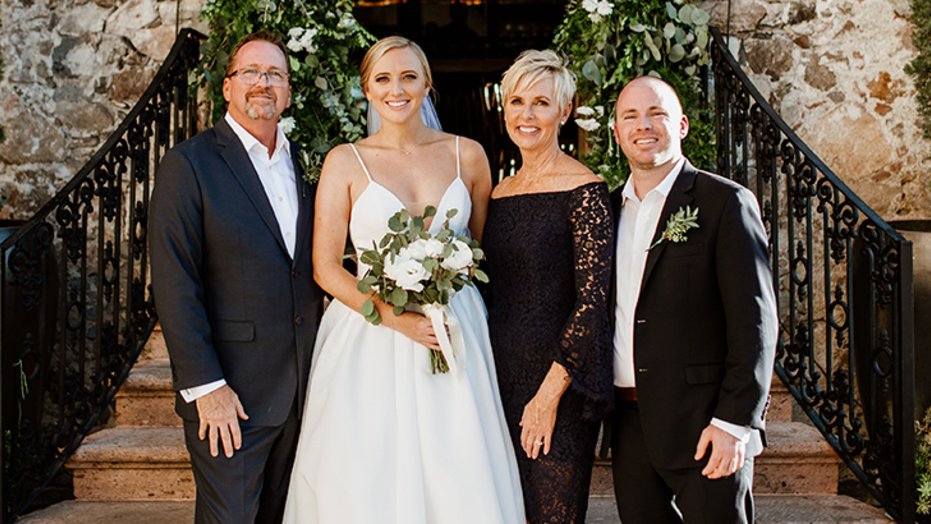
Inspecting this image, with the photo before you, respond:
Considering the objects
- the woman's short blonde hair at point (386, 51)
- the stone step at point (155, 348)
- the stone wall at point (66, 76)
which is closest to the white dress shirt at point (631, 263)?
the woman's short blonde hair at point (386, 51)

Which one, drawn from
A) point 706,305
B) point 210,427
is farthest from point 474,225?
point 210,427

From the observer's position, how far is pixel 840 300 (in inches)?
150

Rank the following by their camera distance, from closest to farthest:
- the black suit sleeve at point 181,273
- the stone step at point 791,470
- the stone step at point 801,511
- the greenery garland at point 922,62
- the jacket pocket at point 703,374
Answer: the jacket pocket at point 703,374 → the black suit sleeve at point 181,273 → the stone step at point 801,511 → the stone step at point 791,470 → the greenery garland at point 922,62

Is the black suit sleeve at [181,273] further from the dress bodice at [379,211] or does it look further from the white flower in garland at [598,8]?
the white flower in garland at [598,8]

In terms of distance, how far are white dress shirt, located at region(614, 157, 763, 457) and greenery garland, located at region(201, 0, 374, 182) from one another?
7.40 feet

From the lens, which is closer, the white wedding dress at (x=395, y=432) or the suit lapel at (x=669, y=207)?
the suit lapel at (x=669, y=207)

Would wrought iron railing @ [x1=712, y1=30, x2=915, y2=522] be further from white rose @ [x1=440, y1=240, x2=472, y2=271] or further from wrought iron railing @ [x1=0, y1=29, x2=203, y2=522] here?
wrought iron railing @ [x1=0, y1=29, x2=203, y2=522]

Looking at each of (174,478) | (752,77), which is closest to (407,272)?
(174,478)

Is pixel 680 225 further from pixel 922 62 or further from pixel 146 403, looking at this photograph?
pixel 922 62

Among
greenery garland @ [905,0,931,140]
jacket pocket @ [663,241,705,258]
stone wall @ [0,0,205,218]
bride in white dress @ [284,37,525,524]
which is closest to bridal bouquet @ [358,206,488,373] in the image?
bride in white dress @ [284,37,525,524]

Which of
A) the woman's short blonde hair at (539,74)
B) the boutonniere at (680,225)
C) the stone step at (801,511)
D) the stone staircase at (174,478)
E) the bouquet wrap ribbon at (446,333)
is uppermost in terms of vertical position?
the woman's short blonde hair at (539,74)

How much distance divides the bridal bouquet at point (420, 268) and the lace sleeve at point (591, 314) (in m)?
0.32

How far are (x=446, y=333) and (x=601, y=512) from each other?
138cm

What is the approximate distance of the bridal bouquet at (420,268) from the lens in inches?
96.8
